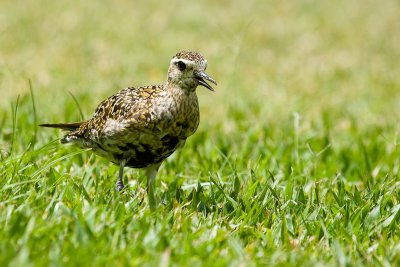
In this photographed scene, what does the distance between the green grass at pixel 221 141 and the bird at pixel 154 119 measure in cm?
26

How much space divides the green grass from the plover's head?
0.77m

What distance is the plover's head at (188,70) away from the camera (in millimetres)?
5363

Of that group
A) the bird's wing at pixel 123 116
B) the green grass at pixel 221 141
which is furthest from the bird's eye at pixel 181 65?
the green grass at pixel 221 141

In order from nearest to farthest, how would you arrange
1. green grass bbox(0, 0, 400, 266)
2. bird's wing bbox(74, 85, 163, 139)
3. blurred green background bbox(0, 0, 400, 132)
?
green grass bbox(0, 0, 400, 266) < bird's wing bbox(74, 85, 163, 139) < blurred green background bbox(0, 0, 400, 132)

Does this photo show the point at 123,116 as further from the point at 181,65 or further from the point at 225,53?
the point at 225,53

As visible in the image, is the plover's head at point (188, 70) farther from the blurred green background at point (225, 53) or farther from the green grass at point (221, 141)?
the blurred green background at point (225, 53)

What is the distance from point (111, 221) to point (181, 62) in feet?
5.15

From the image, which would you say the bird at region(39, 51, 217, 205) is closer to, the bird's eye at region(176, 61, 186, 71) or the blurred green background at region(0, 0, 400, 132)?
the bird's eye at region(176, 61, 186, 71)

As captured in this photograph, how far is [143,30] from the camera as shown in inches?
538

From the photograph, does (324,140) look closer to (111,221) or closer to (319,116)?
(319,116)

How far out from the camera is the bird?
5.32 meters

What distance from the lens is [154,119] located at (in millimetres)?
5305

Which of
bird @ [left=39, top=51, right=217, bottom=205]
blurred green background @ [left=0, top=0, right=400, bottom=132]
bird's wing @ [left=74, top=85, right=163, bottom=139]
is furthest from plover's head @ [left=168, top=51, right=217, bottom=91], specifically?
blurred green background @ [left=0, top=0, right=400, bottom=132]

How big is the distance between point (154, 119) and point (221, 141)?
7.25 ft
